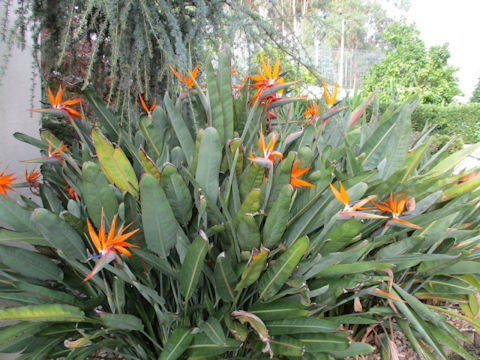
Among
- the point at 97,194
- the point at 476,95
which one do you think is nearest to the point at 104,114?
the point at 97,194

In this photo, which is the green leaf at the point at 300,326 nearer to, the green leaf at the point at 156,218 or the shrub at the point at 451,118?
the green leaf at the point at 156,218

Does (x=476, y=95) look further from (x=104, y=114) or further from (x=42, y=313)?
(x=42, y=313)

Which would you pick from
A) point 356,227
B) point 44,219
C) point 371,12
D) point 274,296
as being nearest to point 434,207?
point 356,227

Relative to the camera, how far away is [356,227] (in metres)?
0.97

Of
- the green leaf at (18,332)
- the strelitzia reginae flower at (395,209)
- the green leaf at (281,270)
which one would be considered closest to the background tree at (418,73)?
the strelitzia reginae flower at (395,209)

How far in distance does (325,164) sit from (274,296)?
0.44 m


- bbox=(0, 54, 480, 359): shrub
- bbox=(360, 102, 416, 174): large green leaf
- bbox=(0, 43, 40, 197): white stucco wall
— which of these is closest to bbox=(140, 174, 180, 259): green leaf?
bbox=(0, 54, 480, 359): shrub

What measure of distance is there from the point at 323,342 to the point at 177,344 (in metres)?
0.39

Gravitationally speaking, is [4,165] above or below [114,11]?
below

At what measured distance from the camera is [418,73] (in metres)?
12.1

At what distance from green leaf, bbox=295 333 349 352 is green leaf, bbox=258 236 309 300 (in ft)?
0.52

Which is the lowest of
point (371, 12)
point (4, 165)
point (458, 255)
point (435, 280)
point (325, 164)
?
point (435, 280)

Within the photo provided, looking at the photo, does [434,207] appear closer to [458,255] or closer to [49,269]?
[458,255]

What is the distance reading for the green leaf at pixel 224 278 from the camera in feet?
3.09
